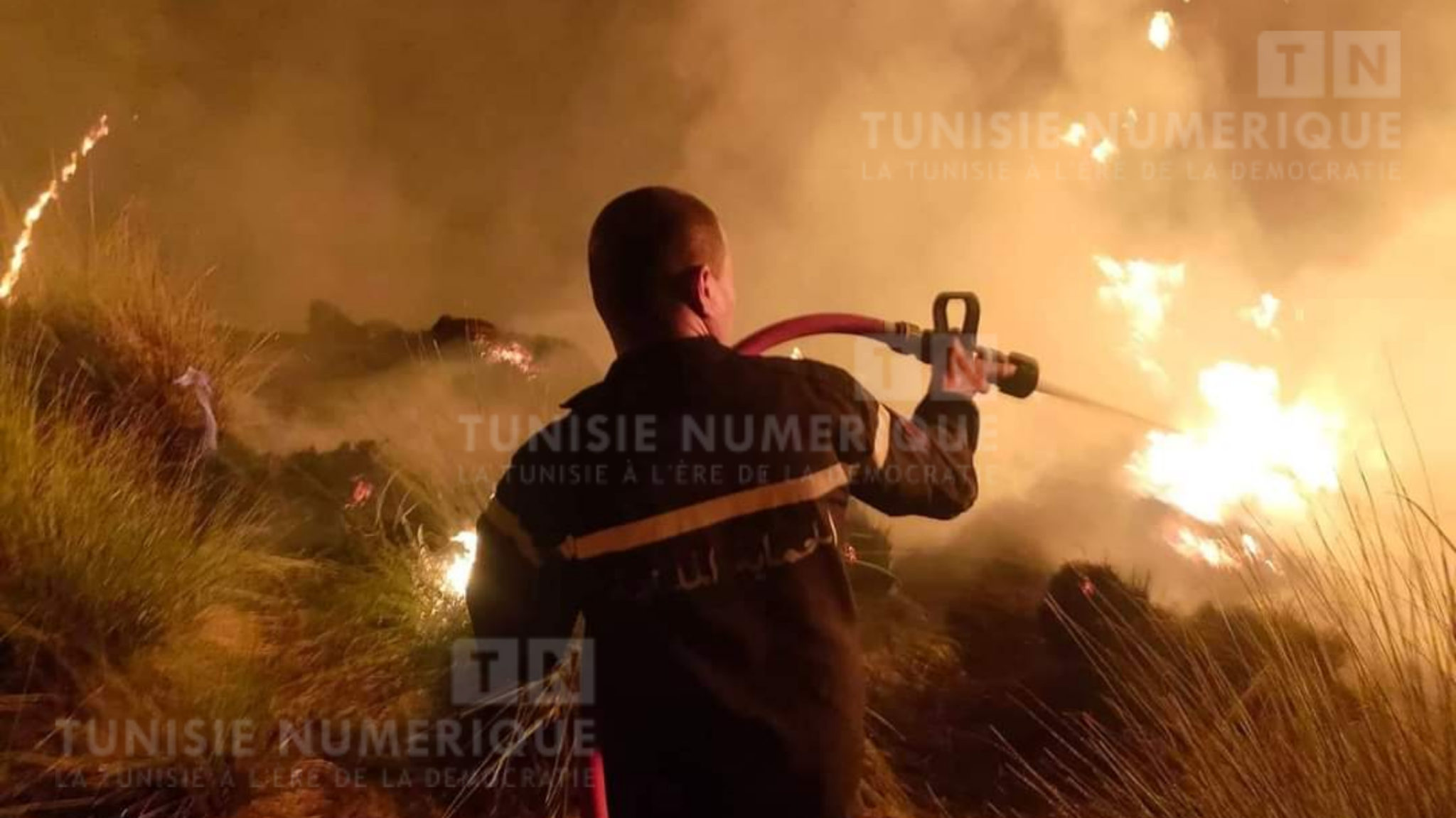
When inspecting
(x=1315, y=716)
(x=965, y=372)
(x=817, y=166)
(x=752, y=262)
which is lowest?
(x=1315, y=716)

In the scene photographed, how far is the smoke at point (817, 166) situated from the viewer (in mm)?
3277

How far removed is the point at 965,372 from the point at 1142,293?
2085 mm

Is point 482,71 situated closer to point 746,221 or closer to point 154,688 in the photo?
point 746,221

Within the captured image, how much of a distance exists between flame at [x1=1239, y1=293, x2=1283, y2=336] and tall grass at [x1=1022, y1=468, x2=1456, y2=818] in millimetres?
1132

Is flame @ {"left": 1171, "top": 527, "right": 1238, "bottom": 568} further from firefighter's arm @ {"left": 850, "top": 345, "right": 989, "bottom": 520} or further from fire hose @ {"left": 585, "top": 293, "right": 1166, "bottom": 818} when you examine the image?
firefighter's arm @ {"left": 850, "top": 345, "right": 989, "bottom": 520}

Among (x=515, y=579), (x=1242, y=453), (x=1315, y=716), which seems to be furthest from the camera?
(x=1242, y=453)

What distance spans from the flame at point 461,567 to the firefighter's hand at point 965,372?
1338mm

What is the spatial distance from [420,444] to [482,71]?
1.38m

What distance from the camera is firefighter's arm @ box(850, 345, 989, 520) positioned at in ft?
4.94

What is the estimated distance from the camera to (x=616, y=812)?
1.54 metres

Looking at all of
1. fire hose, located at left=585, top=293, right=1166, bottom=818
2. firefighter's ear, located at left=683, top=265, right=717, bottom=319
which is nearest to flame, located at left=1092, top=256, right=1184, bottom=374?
fire hose, located at left=585, top=293, right=1166, bottom=818

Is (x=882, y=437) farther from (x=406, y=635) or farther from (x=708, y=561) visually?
(x=406, y=635)

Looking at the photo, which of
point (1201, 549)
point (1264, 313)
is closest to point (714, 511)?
point (1201, 549)

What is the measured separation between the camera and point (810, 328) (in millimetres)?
1834
